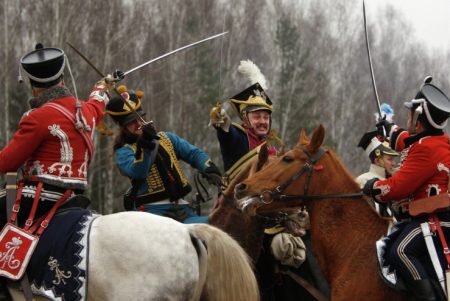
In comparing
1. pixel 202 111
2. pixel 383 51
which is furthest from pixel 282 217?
pixel 383 51

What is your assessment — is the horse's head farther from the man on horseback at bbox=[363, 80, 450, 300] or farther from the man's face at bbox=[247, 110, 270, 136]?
the man's face at bbox=[247, 110, 270, 136]

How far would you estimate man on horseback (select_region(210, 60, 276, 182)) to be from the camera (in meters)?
8.35

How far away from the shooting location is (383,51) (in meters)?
56.8

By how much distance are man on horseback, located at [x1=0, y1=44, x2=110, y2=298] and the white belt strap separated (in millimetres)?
2736

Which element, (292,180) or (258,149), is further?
(258,149)

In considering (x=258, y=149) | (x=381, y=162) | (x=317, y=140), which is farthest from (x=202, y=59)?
(x=317, y=140)

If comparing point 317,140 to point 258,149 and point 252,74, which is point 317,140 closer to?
point 258,149

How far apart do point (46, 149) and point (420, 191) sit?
299 centimetres

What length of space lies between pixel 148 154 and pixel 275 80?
3006 cm

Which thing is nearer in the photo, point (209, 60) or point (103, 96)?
point (103, 96)

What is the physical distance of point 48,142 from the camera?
607cm

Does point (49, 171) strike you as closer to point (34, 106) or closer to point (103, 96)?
point (34, 106)

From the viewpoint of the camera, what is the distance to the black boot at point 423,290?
20.0 feet

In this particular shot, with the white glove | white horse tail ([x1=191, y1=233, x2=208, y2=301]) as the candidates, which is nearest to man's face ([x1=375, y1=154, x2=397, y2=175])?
the white glove
